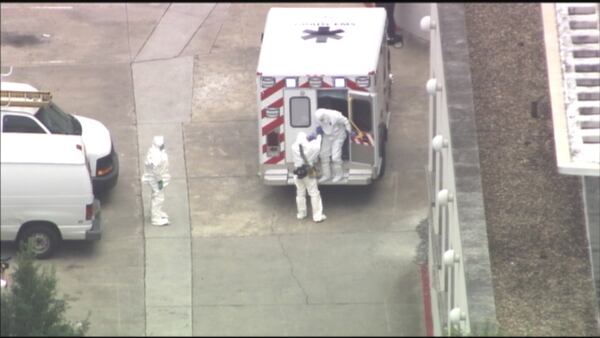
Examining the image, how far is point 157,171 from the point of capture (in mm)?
21406

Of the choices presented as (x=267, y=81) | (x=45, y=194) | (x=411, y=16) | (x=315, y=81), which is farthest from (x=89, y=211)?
(x=411, y=16)

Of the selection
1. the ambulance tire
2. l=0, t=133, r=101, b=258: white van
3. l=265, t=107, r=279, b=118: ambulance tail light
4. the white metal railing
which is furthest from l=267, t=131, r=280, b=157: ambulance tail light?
l=0, t=133, r=101, b=258: white van

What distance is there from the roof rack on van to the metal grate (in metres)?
7.00

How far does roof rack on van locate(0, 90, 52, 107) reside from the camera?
2180 cm

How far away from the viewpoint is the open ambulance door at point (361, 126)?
2158 cm

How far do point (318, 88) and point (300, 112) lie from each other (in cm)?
42

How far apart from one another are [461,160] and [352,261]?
3.98m

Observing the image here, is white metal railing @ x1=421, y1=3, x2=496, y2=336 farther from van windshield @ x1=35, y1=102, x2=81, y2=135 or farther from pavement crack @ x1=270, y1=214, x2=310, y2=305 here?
van windshield @ x1=35, y1=102, x2=81, y2=135

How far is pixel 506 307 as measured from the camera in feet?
50.3

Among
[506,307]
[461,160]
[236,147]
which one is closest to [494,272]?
[506,307]

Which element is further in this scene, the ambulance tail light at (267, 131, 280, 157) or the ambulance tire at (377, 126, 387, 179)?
the ambulance tire at (377, 126, 387, 179)

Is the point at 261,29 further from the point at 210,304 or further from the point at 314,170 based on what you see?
the point at 210,304

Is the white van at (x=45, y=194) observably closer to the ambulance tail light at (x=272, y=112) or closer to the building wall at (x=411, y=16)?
the ambulance tail light at (x=272, y=112)

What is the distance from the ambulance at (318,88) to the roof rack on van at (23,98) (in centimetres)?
280
